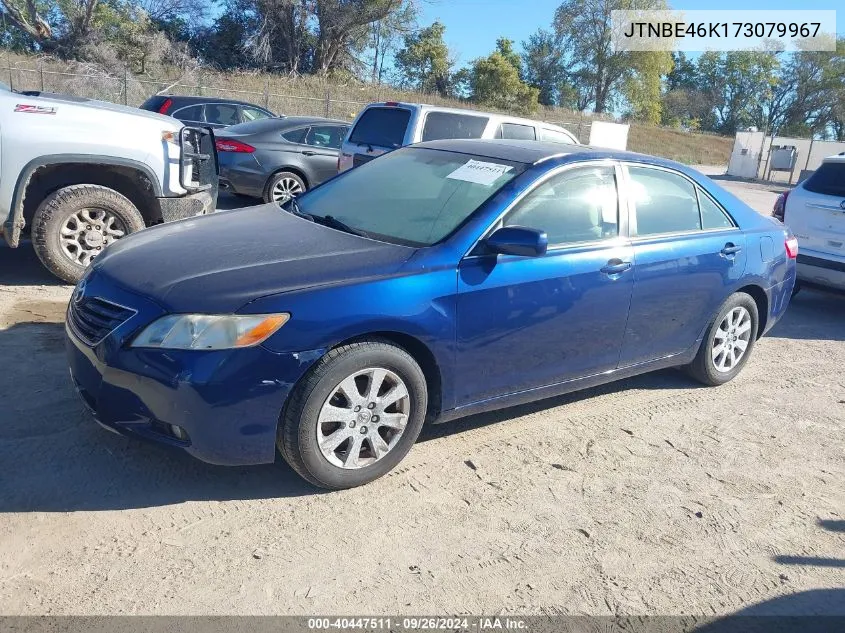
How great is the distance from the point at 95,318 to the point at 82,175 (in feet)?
10.8

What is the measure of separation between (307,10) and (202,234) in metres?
42.0

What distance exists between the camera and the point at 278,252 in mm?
3588

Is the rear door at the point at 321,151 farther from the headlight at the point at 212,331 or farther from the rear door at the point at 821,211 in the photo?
the headlight at the point at 212,331

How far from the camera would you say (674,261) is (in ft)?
15.0

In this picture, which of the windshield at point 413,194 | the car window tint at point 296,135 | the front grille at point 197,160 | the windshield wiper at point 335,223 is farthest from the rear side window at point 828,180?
the car window tint at point 296,135

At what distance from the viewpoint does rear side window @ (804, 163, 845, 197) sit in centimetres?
739

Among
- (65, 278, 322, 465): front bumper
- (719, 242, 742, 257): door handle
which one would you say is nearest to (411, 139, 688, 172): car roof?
(719, 242, 742, 257): door handle

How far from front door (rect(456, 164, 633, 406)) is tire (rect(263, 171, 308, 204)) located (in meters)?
7.06

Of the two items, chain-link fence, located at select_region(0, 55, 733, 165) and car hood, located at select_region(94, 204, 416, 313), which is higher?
chain-link fence, located at select_region(0, 55, 733, 165)

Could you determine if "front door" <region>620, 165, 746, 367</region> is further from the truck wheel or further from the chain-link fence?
the chain-link fence

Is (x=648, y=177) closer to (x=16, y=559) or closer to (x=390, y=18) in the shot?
(x=16, y=559)

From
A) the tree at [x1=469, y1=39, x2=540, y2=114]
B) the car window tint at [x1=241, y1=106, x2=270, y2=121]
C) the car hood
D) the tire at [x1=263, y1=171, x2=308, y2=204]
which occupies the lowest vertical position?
the tire at [x1=263, y1=171, x2=308, y2=204]

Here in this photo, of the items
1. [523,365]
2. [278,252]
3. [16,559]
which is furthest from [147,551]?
[523,365]

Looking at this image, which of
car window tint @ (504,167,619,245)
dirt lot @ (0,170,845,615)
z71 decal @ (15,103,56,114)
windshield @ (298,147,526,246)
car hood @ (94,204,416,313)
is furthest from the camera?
z71 decal @ (15,103,56,114)
